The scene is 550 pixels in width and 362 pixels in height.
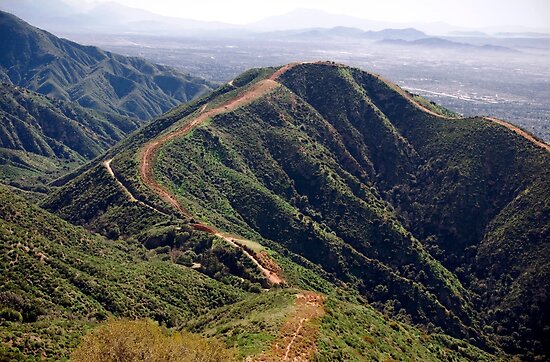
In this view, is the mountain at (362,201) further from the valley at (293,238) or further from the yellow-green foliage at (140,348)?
the yellow-green foliage at (140,348)

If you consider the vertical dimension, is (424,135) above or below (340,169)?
above

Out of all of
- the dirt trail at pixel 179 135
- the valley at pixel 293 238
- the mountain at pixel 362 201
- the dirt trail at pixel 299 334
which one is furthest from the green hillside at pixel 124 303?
the dirt trail at pixel 179 135

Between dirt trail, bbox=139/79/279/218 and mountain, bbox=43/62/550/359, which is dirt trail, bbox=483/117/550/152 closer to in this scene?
mountain, bbox=43/62/550/359

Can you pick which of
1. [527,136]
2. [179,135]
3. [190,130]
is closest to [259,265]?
[179,135]

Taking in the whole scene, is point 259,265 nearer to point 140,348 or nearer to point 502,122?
point 140,348

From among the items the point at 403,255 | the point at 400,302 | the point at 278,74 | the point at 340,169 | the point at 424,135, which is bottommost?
the point at 400,302

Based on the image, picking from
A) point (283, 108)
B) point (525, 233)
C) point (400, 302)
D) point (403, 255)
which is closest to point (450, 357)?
point (400, 302)

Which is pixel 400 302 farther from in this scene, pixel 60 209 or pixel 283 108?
pixel 60 209
